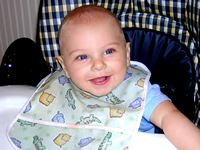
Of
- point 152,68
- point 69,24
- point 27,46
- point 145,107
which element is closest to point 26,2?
point 27,46

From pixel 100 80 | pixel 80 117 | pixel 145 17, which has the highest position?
pixel 145 17

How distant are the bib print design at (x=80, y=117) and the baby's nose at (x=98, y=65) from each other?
0.45ft

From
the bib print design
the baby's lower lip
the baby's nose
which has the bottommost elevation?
the bib print design

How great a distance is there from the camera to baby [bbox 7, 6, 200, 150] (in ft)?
2.55

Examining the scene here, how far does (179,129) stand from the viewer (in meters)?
0.69

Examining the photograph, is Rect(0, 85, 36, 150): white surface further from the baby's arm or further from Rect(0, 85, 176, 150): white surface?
the baby's arm

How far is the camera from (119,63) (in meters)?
0.83

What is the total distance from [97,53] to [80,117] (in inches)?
8.6

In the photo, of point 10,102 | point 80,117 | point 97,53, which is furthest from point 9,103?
point 97,53

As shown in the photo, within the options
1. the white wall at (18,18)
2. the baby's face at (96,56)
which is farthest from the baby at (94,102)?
the white wall at (18,18)

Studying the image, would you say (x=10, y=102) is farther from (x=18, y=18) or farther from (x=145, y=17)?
(x=18, y=18)

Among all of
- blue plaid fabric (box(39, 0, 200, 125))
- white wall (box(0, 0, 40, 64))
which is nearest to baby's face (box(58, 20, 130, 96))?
blue plaid fabric (box(39, 0, 200, 125))

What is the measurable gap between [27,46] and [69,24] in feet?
0.94

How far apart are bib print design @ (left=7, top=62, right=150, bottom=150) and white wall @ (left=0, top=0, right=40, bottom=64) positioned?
0.79m
